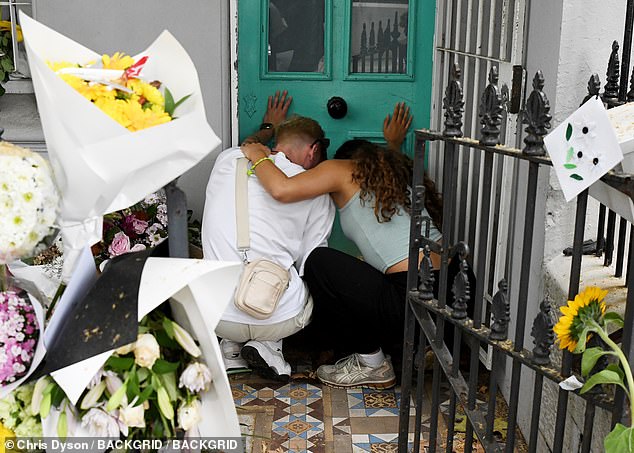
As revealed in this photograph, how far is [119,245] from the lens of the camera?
162 inches

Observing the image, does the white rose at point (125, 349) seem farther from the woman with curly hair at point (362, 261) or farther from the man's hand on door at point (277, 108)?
the man's hand on door at point (277, 108)

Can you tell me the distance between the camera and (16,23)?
4.70 m

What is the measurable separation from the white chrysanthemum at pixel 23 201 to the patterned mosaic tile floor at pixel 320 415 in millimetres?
2214

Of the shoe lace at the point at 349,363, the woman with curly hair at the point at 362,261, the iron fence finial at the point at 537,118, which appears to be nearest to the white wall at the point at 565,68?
the iron fence finial at the point at 537,118

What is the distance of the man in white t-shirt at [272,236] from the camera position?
4.09 m

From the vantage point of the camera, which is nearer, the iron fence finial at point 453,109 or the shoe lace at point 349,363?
the iron fence finial at point 453,109

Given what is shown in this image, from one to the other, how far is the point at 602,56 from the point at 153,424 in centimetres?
221

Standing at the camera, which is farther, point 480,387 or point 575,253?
point 480,387

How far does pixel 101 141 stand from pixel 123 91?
0.47ft

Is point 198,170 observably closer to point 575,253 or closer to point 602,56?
point 602,56

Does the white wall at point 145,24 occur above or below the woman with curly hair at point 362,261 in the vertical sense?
above

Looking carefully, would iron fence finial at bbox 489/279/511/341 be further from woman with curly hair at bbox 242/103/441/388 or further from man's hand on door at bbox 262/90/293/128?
man's hand on door at bbox 262/90/293/128

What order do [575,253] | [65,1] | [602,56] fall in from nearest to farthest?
[575,253] → [602,56] → [65,1]

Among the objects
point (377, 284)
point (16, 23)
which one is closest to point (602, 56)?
point (377, 284)
